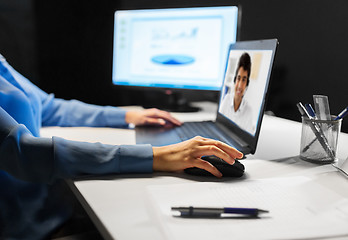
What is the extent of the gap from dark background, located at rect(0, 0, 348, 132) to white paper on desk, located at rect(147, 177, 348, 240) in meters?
0.64

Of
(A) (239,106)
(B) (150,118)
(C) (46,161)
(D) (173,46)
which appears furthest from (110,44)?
(C) (46,161)

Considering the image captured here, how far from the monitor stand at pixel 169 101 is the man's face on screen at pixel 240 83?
0.53m

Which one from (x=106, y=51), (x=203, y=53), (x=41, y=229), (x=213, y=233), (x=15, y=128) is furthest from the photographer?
(x=106, y=51)

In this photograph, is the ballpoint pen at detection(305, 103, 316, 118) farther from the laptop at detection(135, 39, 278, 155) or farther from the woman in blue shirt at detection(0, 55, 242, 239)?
the woman in blue shirt at detection(0, 55, 242, 239)

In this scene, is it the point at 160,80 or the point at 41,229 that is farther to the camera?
the point at 160,80

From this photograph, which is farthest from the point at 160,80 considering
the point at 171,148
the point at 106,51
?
the point at 171,148

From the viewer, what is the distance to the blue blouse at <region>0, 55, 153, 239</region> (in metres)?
0.72

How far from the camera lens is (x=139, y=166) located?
2.48 ft

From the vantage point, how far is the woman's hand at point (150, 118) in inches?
49.7

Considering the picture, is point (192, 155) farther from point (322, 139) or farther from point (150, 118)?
point (150, 118)

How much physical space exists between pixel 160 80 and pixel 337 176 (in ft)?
3.23

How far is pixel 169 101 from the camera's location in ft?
5.88

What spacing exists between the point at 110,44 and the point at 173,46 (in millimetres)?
378

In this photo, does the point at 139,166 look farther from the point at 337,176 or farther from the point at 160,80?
the point at 160,80
